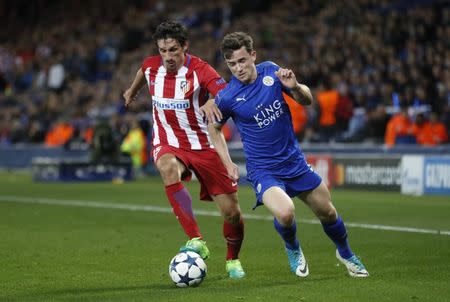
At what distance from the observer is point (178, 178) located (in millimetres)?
8547

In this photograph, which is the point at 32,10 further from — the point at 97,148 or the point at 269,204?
the point at 269,204

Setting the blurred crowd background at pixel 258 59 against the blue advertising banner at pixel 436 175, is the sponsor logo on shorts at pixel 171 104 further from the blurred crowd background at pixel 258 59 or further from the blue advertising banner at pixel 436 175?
the blurred crowd background at pixel 258 59

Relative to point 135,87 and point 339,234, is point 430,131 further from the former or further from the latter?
point 339,234

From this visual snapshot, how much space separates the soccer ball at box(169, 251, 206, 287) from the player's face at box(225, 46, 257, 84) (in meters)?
1.58

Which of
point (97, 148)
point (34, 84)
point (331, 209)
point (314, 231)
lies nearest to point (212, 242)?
point (314, 231)

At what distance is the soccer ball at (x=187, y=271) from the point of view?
24.7 feet

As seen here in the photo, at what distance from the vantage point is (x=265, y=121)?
793 cm

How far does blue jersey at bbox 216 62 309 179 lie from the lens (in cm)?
791

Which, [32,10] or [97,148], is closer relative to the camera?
[97,148]

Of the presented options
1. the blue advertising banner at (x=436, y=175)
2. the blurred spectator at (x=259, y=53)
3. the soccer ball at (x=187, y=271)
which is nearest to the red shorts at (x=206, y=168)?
the soccer ball at (x=187, y=271)

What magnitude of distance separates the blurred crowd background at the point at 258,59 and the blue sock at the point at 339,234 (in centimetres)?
1301

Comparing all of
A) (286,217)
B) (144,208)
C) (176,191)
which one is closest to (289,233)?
(286,217)

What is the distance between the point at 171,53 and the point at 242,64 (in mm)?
961

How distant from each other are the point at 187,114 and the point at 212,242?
268 centimetres
